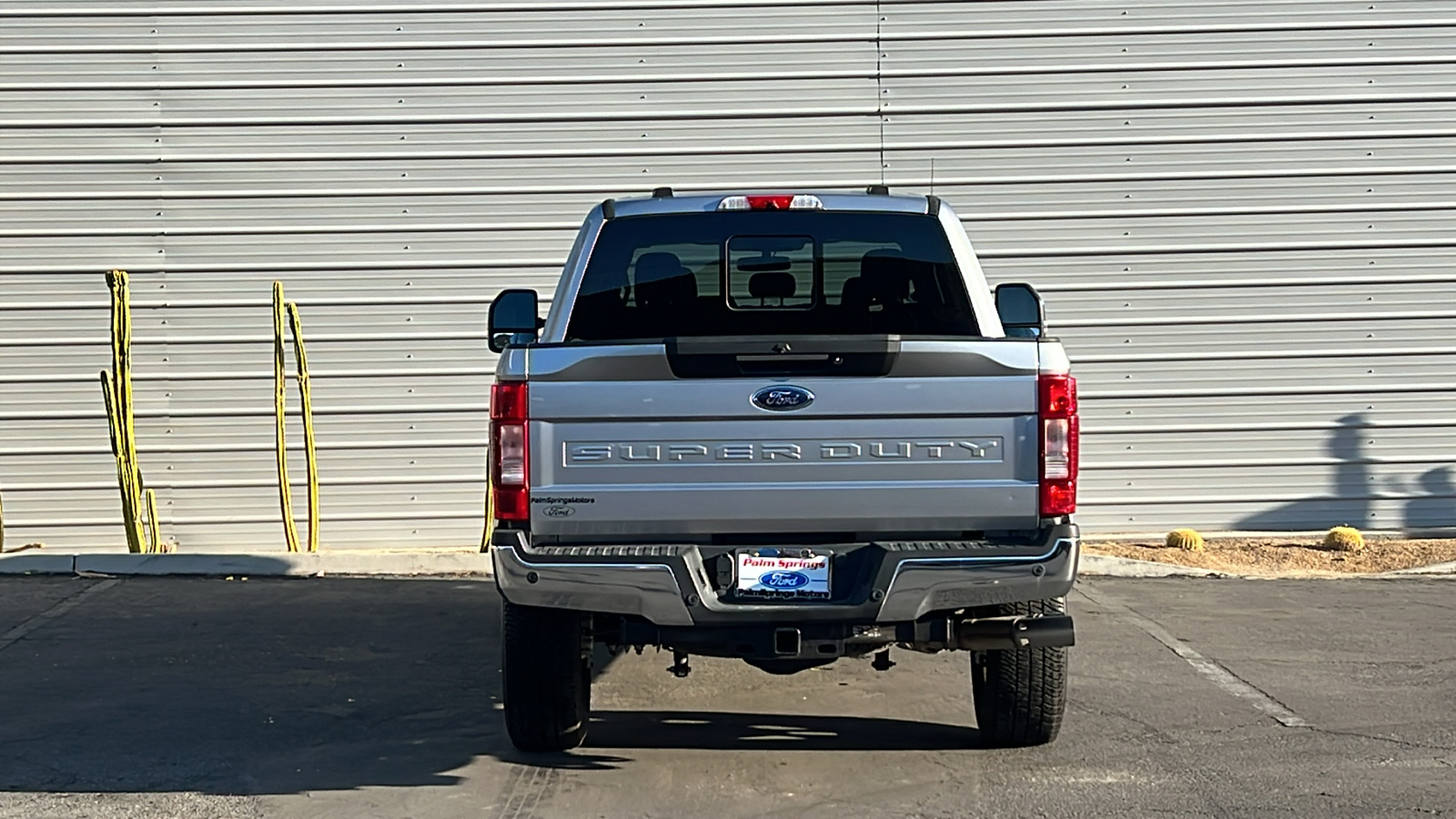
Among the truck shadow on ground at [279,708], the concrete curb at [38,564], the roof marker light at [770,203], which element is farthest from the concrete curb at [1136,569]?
the concrete curb at [38,564]

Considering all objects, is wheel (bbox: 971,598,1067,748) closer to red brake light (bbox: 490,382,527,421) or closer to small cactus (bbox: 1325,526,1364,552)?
red brake light (bbox: 490,382,527,421)

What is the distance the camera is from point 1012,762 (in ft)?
20.4

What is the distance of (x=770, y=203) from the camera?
6.29 meters

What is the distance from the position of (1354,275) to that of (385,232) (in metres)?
7.10

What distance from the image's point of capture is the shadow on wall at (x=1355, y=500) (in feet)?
40.4

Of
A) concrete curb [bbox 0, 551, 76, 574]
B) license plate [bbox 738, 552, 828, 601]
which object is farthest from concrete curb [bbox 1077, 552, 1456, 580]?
concrete curb [bbox 0, 551, 76, 574]

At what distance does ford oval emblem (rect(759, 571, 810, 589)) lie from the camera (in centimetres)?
556

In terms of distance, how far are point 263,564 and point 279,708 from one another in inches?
165

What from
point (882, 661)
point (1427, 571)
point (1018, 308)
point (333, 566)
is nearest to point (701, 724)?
point (882, 661)

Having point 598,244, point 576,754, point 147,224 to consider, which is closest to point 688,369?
point 598,244

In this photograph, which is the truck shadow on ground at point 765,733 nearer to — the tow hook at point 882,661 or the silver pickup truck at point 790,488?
the tow hook at point 882,661

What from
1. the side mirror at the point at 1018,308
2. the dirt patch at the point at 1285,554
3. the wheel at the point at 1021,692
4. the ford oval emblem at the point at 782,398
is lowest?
the dirt patch at the point at 1285,554

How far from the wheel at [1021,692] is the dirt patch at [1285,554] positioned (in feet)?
17.5

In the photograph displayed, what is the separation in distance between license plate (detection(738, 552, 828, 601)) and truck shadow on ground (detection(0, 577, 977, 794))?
1.14 meters
